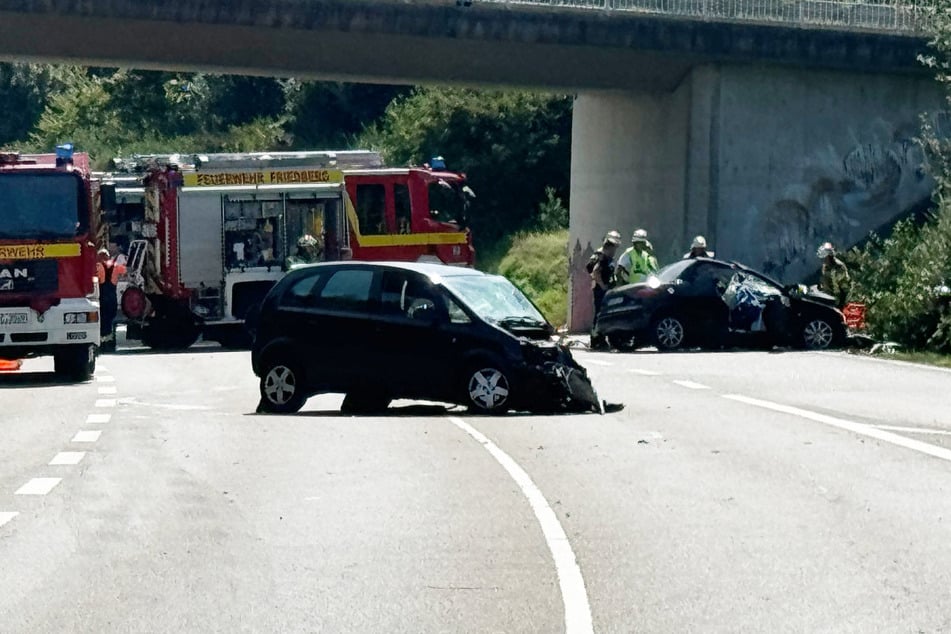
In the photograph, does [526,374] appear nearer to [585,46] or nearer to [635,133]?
[585,46]

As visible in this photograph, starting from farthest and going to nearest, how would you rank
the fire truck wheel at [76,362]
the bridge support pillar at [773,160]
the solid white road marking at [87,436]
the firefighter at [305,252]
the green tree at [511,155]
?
the green tree at [511,155] < the bridge support pillar at [773,160] < the firefighter at [305,252] < the fire truck wheel at [76,362] < the solid white road marking at [87,436]

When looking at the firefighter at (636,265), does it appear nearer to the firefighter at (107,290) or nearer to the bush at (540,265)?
the firefighter at (107,290)

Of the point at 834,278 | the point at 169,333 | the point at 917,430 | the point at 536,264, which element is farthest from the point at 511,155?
the point at 917,430

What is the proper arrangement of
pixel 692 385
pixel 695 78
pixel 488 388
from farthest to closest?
pixel 695 78 → pixel 692 385 → pixel 488 388

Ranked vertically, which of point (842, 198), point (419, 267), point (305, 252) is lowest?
point (305, 252)

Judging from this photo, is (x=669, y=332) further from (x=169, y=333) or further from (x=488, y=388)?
(x=488, y=388)

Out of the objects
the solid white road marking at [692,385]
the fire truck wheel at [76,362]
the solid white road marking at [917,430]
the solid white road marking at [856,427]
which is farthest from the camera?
the fire truck wheel at [76,362]

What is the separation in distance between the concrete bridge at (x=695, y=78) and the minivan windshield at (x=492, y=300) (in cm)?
1613

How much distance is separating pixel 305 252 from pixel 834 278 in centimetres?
890

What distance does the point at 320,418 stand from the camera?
18781mm

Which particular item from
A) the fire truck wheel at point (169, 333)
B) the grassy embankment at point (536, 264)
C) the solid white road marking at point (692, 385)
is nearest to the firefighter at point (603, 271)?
the fire truck wheel at point (169, 333)

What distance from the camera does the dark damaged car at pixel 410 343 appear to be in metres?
18.4

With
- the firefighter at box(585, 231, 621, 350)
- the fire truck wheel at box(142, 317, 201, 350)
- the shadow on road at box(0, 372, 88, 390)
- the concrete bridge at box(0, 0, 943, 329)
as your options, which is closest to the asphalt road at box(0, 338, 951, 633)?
the shadow on road at box(0, 372, 88, 390)

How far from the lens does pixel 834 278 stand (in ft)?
102
